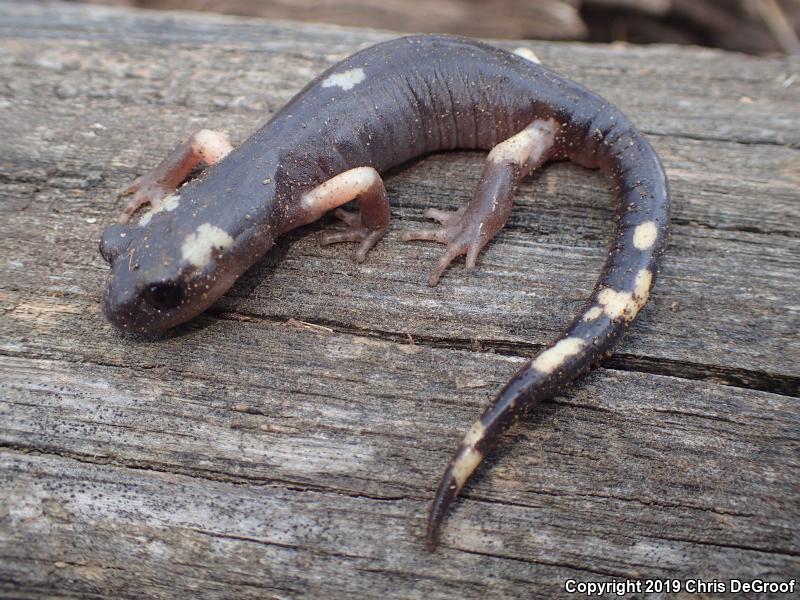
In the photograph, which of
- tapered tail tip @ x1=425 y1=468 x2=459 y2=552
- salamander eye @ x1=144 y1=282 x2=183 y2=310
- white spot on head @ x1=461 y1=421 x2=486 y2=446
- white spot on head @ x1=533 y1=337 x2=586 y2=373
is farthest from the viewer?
salamander eye @ x1=144 y1=282 x2=183 y2=310

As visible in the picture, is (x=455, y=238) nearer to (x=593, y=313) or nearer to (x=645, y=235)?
(x=593, y=313)

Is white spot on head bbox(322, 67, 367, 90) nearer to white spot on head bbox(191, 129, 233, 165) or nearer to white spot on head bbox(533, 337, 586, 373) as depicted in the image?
white spot on head bbox(191, 129, 233, 165)

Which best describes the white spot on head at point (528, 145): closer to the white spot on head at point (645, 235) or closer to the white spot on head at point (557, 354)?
the white spot on head at point (645, 235)

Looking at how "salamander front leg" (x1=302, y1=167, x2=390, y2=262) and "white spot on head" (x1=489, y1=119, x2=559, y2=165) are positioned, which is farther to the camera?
"white spot on head" (x1=489, y1=119, x2=559, y2=165)

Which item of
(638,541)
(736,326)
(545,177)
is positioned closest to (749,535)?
(638,541)

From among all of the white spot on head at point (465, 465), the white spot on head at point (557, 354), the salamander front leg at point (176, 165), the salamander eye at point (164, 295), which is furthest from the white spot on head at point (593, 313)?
the salamander front leg at point (176, 165)

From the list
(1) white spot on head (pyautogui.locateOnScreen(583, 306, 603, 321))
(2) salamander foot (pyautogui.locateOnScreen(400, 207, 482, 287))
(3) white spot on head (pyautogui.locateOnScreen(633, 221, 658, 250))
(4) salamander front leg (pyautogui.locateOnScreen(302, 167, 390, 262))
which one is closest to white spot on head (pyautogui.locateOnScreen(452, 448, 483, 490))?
(1) white spot on head (pyautogui.locateOnScreen(583, 306, 603, 321))

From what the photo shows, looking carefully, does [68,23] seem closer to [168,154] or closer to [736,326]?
[168,154]

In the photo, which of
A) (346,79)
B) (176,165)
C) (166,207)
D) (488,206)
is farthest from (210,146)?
(488,206)

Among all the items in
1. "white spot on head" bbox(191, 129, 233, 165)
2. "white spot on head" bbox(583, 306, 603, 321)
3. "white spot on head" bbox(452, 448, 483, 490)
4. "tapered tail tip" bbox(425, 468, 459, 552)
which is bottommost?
"tapered tail tip" bbox(425, 468, 459, 552)
